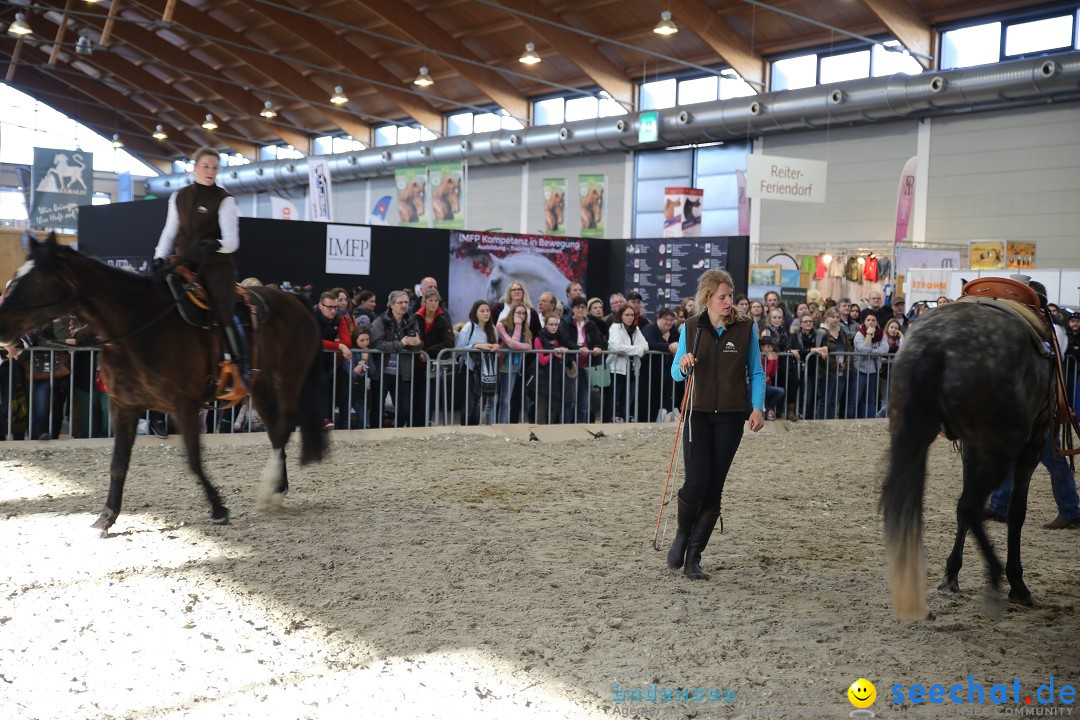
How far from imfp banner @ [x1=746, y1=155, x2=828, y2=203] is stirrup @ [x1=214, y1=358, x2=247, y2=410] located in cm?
1215

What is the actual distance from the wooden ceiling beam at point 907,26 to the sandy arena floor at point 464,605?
1429cm

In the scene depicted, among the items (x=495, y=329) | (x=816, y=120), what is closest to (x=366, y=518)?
(x=495, y=329)

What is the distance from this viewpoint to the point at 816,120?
20797 millimetres

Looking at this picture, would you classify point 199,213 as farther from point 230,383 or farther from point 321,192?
point 321,192

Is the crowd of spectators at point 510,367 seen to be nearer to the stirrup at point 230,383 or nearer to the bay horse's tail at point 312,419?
the bay horse's tail at point 312,419

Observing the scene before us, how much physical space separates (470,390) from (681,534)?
5864 mm

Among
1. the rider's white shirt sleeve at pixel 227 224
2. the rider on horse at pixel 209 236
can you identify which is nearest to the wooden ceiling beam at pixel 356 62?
the rider on horse at pixel 209 236

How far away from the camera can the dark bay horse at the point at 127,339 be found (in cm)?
549

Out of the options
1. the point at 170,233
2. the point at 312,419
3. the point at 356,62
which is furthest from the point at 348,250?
the point at 356,62

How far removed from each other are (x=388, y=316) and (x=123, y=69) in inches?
1170

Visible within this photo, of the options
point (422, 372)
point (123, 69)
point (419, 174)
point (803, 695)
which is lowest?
point (803, 695)

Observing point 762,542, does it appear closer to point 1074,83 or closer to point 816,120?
point 1074,83

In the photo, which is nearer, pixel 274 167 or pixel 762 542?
pixel 762 542

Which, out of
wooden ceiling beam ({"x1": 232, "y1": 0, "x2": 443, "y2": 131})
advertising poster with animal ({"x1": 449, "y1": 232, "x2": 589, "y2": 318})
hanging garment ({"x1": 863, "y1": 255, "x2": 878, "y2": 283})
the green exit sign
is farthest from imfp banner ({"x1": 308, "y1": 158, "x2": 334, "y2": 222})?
hanging garment ({"x1": 863, "y1": 255, "x2": 878, "y2": 283})
